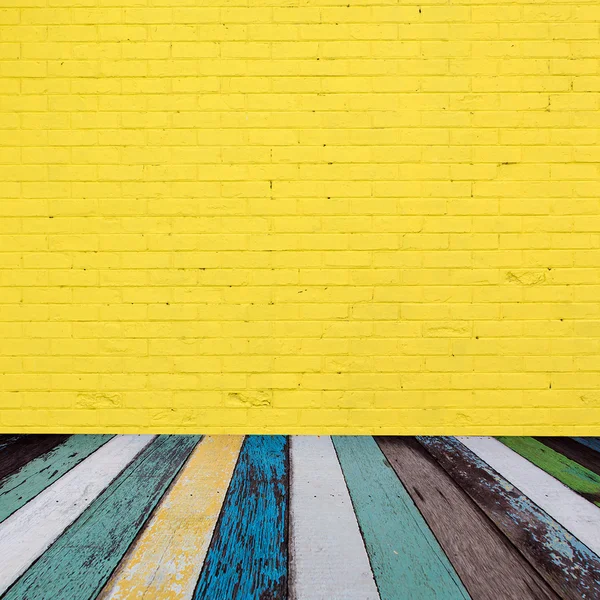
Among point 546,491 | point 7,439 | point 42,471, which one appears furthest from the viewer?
point 7,439

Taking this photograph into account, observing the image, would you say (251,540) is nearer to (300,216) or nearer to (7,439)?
(300,216)

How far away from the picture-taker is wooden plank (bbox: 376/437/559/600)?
1.02m

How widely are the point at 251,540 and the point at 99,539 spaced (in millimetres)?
529

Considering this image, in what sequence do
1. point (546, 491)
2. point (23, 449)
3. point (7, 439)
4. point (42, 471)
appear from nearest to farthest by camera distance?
point (546, 491), point (42, 471), point (23, 449), point (7, 439)

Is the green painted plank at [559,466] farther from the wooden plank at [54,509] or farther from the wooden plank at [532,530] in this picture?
the wooden plank at [54,509]

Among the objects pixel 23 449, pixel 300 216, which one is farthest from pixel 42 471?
pixel 300 216

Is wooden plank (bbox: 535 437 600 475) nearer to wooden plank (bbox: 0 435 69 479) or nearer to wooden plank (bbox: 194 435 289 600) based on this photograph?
wooden plank (bbox: 194 435 289 600)

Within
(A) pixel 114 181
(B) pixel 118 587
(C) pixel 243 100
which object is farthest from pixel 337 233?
(B) pixel 118 587

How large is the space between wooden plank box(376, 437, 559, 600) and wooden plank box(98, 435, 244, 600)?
0.81 metres

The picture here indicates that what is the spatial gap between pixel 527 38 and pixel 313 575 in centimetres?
285

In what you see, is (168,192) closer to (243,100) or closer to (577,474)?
(243,100)

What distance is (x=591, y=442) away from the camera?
2029 millimetres

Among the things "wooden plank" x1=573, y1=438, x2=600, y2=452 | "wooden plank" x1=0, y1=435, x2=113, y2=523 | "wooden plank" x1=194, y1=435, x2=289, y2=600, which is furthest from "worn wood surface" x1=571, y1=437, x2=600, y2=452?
"wooden plank" x1=0, y1=435, x2=113, y2=523

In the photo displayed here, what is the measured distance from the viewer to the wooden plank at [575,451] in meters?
1.78
